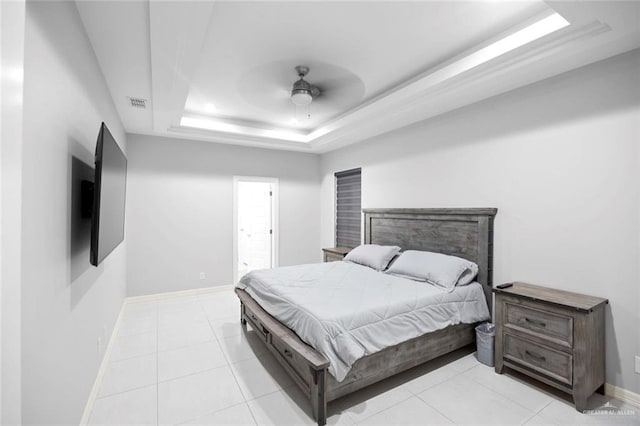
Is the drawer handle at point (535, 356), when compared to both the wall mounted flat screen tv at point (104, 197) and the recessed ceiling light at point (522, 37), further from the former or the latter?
the wall mounted flat screen tv at point (104, 197)

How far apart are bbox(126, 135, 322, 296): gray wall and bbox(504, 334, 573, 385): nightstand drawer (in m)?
3.91

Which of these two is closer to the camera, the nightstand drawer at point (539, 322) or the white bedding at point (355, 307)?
the white bedding at point (355, 307)

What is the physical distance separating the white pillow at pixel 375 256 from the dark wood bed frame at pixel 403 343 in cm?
30

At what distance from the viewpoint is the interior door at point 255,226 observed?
5750 mm

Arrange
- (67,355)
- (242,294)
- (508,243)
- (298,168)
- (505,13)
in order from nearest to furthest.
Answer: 1. (67,355)
2. (505,13)
3. (508,243)
4. (242,294)
5. (298,168)

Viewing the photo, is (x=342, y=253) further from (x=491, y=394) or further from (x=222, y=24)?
(x=222, y=24)

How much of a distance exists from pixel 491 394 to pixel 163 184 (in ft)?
15.6

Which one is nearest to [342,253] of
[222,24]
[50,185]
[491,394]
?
[491,394]

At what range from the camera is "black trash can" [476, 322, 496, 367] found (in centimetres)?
268

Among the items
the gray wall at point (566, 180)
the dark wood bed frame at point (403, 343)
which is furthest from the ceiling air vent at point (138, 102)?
the gray wall at point (566, 180)

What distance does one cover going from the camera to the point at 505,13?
2051 mm

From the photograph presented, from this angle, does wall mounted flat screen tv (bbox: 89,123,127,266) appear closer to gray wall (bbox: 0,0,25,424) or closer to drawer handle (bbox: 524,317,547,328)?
gray wall (bbox: 0,0,25,424)

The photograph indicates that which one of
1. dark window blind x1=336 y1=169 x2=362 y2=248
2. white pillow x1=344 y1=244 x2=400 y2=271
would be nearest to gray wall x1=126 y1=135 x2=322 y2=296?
dark window blind x1=336 y1=169 x2=362 y2=248

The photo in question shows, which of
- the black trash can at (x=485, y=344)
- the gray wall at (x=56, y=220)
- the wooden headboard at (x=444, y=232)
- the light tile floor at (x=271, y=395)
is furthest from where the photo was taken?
the wooden headboard at (x=444, y=232)
